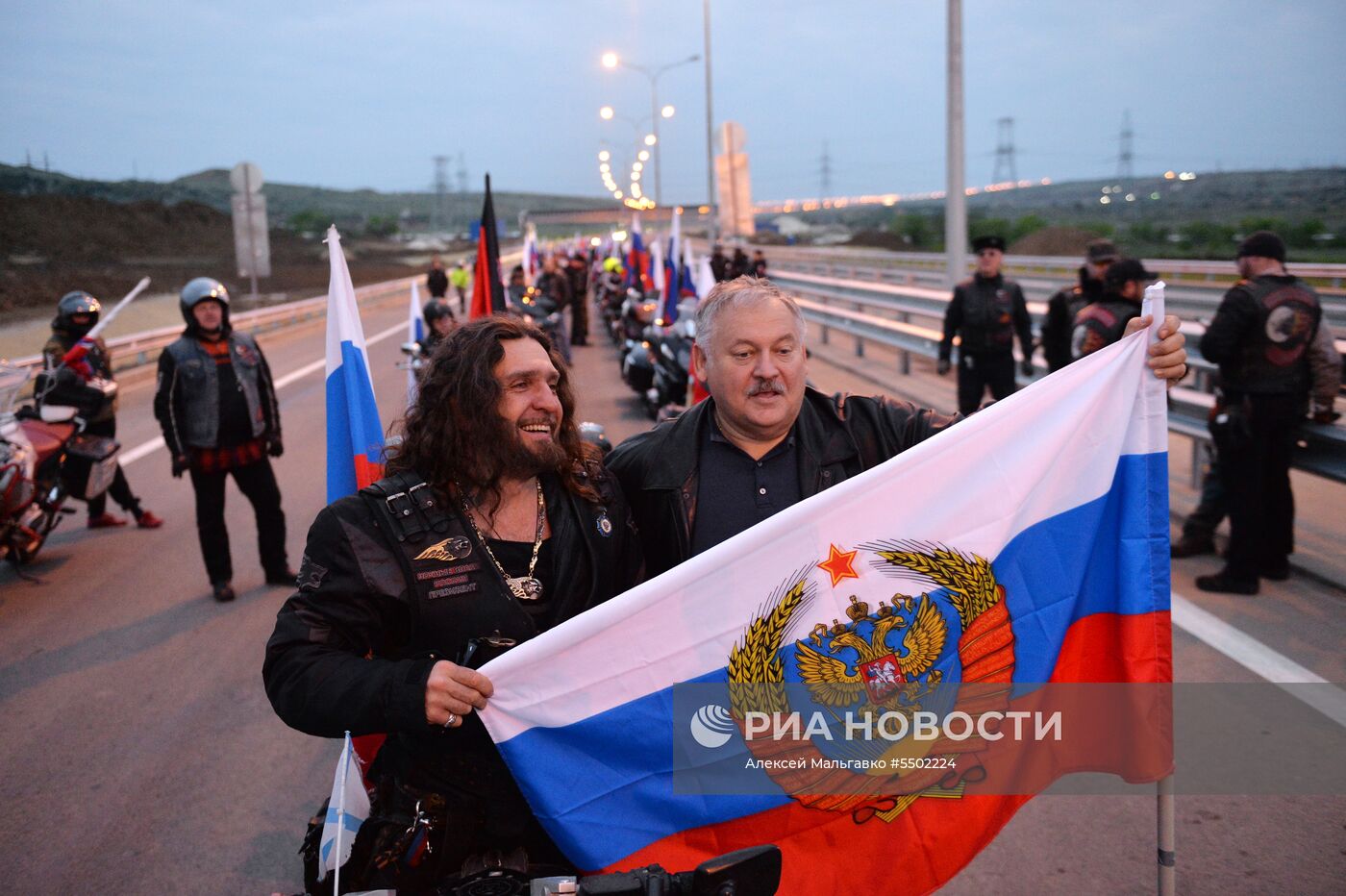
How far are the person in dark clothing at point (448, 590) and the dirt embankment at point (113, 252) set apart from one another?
97.0ft

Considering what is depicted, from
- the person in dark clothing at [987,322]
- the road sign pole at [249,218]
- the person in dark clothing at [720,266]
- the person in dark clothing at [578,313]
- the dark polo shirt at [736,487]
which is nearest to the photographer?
the dark polo shirt at [736,487]

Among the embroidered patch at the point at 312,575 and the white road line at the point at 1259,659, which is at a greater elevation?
the embroidered patch at the point at 312,575

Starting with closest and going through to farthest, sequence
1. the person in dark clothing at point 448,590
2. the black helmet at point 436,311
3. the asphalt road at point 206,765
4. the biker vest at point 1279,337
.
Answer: the person in dark clothing at point 448,590
the asphalt road at point 206,765
the biker vest at point 1279,337
the black helmet at point 436,311

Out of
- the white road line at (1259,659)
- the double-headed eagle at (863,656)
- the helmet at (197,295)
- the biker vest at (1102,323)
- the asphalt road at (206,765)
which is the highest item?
the helmet at (197,295)

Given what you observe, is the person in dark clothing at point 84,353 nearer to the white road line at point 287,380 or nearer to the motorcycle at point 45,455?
the motorcycle at point 45,455

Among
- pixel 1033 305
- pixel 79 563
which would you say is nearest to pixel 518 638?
pixel 79 563

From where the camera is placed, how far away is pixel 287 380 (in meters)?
20.2

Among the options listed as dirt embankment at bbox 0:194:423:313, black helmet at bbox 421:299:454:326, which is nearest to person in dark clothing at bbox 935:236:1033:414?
black helmet at bbox 421:299:454:326

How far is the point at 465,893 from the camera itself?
7.91 feet

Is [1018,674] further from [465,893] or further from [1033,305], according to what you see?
[1033,305]

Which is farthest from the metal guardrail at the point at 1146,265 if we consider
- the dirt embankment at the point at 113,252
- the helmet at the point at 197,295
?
the dirt embankment at the point at 113,252

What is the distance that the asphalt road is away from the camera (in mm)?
3988

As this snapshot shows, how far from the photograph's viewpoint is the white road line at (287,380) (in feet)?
42.5

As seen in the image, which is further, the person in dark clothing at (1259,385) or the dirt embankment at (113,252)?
the dirt embankment at (113,252)
